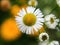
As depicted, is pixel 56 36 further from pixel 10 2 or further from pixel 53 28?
pixel 10 2

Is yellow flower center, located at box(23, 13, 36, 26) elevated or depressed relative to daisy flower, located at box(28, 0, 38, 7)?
depressed

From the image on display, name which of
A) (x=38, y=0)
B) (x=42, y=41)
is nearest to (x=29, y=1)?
(x=38, y=0)

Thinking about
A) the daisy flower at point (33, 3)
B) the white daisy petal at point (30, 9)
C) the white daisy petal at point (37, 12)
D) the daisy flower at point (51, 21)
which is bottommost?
the daisy flower at point (51, 21)

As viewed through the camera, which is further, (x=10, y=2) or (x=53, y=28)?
(x=10, y=2)

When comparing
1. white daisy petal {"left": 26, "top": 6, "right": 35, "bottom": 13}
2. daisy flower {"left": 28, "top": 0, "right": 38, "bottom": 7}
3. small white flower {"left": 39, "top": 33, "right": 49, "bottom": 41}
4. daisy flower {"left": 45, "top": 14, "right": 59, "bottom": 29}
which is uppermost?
daisy flower {"left": 28, "top": 0, "right": 38, "bottom": 7}
